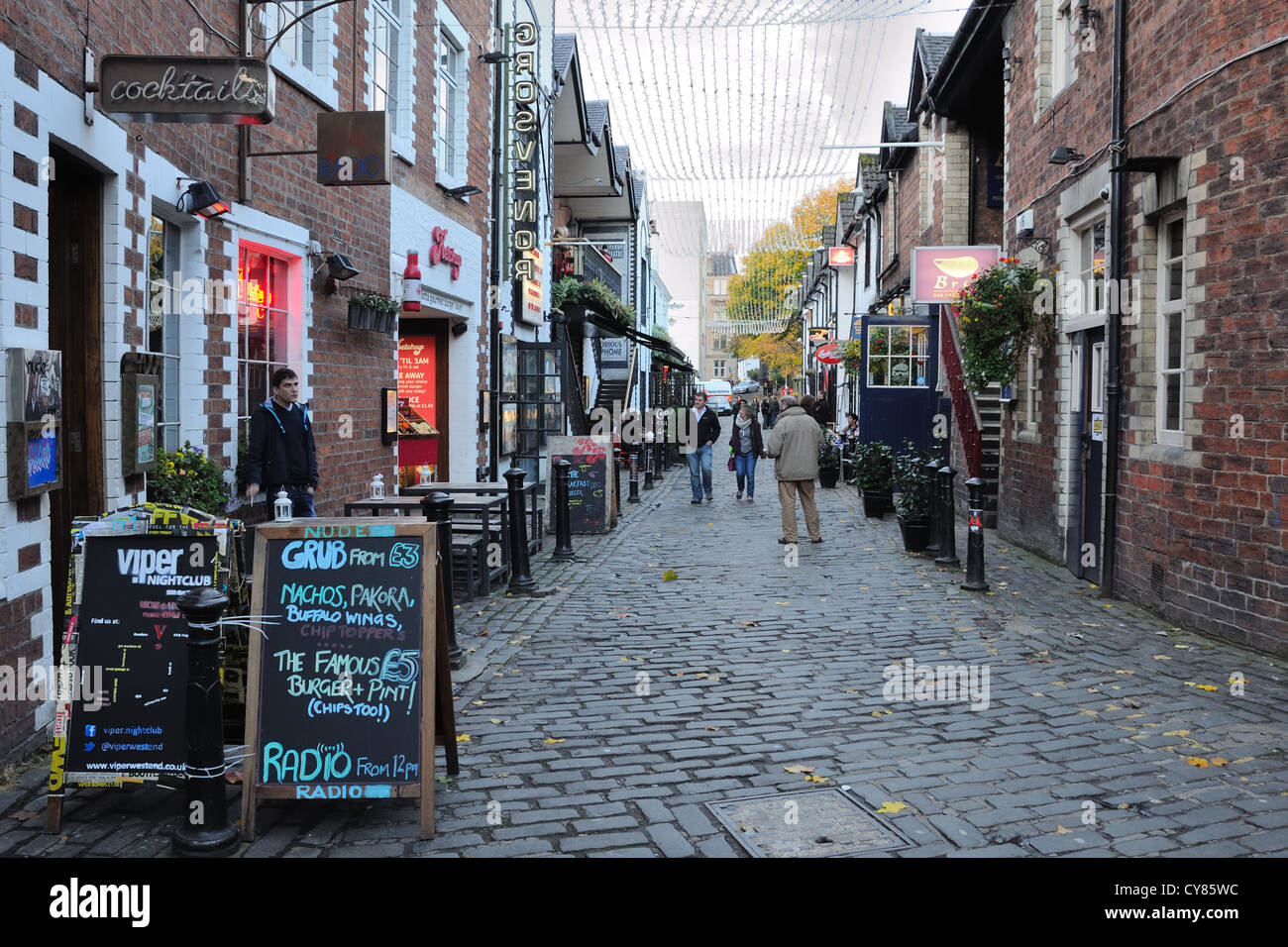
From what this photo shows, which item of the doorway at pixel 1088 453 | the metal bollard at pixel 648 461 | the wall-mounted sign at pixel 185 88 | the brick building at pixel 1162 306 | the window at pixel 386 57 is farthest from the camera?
the metal bollard at pixel 648 461

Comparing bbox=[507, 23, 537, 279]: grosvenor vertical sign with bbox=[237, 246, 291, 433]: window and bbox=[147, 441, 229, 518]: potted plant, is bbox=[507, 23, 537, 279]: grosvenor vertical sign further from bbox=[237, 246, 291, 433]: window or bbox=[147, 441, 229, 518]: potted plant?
bbox=[147, 441, 229, 518]: potted plant

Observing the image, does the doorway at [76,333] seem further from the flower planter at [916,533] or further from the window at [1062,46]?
the window at [1062,46]

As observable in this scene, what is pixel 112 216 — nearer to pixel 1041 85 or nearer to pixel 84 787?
pixel 84 787

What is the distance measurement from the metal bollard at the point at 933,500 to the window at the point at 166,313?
733cm

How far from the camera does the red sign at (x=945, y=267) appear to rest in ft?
49.5

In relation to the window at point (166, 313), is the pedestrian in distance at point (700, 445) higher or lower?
lower

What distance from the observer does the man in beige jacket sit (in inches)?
508

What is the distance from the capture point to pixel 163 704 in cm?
418

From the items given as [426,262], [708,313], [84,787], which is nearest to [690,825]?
[84,787]

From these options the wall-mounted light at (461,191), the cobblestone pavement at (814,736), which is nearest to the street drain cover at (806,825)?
the cobblestone pavement at (814,736)

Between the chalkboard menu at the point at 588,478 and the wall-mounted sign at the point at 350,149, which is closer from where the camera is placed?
the wall-mounted sign at the point at 350,149

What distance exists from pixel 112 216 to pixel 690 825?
4.50 metres

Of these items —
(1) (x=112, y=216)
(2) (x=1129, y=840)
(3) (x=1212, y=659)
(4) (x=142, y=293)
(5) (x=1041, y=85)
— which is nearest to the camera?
(2) (x=1129, y=840)

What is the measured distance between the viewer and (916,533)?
11812 millimetres
